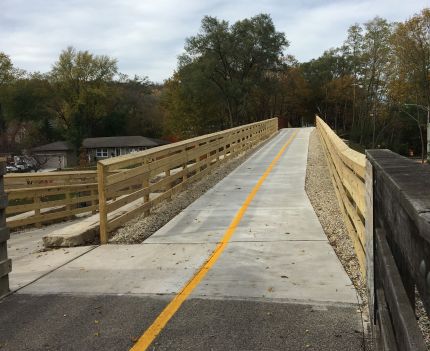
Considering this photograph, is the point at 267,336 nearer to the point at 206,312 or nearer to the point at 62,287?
the point at 206,312

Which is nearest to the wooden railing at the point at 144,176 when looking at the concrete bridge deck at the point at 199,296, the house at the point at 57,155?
the concrete bridge deck at the point at 199,296

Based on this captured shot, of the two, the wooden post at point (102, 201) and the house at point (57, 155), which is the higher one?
the wooden post at point (102, 201)

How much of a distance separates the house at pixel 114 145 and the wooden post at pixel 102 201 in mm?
71415

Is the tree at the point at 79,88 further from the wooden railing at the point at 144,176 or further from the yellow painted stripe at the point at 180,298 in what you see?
the yellow painted stripe at the point at 180,298

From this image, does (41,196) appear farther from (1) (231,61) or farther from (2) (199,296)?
(1) (231,61)

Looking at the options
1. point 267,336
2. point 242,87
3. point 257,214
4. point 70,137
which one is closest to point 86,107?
point 70,137

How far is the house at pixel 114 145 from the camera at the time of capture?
79.4 metres

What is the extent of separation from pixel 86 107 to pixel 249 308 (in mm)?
78239

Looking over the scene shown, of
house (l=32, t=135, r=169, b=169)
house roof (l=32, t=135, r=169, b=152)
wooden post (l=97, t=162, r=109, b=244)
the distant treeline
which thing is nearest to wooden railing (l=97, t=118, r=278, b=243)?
wooden post (l=97, t=162, r=109, b=244)

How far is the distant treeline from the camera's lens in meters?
54.4

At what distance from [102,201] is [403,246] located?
20.9ft

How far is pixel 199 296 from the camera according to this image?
5.27 meters

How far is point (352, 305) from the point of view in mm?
4863

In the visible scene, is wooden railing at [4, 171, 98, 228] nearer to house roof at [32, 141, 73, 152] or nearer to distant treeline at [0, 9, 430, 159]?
distant treeline at [0, 9, 430, 159]
